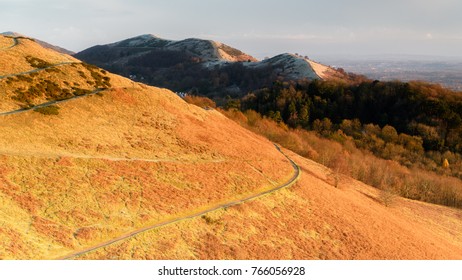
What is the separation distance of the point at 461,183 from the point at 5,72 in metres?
58.5

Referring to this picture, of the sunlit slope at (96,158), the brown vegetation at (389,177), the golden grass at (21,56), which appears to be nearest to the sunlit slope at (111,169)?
the sunlit slope at (96,158)

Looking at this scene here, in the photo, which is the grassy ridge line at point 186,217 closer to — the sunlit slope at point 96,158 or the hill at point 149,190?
the hill at point 149,190

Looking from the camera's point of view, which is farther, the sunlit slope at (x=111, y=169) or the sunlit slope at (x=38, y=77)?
the sunlit slope at (x=38, y=77)

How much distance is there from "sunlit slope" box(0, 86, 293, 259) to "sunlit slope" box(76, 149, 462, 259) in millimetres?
1316

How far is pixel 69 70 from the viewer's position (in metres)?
31.1

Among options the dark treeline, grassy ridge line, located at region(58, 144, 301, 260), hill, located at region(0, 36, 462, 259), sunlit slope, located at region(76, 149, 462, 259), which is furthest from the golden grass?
the dark treeline

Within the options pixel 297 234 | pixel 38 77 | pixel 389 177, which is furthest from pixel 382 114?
pixel 38 77

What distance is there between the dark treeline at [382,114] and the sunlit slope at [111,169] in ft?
162

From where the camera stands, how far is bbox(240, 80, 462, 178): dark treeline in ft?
242

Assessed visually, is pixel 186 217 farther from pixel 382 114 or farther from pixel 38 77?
pixel 382 114

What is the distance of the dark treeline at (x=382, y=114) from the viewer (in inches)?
2904

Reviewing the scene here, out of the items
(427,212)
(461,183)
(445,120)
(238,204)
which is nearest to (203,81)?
(445,120)

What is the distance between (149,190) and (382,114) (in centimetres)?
8487

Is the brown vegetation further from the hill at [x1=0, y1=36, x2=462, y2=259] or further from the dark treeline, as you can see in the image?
the dark treeline
